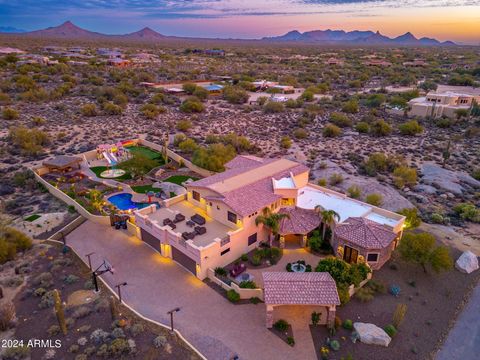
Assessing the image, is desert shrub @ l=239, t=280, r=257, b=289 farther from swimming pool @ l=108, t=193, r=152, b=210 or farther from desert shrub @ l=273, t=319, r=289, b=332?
swimming pool @ l=108, t=193, r=152, b=210

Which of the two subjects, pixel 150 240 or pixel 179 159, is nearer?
pixel 150 240

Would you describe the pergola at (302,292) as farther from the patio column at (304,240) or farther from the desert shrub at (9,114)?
the desert shrub at (9,114)

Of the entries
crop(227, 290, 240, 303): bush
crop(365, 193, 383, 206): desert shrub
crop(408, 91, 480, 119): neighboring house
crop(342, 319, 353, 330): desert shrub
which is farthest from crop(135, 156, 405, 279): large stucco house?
crop(408, 91, 480, 119): neighboring house

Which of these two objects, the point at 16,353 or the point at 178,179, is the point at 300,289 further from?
the point at 178,179

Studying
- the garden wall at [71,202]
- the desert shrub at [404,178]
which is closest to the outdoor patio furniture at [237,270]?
the garden wall at [71,202]

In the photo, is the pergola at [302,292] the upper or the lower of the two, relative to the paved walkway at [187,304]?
upper

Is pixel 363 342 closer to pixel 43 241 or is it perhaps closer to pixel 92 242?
pixel 92 242

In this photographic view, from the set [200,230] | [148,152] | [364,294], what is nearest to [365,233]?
[364,294]
